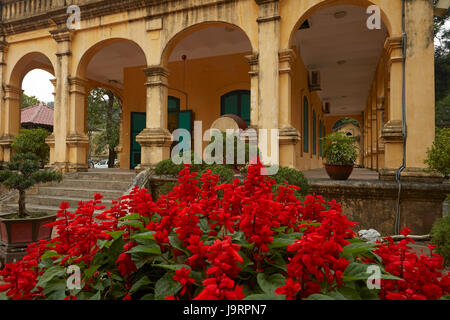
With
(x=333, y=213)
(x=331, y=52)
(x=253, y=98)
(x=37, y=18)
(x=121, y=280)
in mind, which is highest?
(x=37, y=18)

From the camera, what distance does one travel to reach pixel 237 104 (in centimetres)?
980

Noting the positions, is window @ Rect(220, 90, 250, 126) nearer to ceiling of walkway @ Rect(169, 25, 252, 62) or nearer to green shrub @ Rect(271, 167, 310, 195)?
ceiling of walkway @ Rect(169, 25, 252, 62)

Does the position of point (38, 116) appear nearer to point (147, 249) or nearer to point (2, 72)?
point (2, 72)

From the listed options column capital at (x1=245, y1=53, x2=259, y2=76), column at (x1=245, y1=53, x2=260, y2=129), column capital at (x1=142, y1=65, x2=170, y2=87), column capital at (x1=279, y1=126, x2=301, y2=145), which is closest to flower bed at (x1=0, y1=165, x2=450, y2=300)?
column capital at (x1=279, y1=126, x2=301, y2=145)

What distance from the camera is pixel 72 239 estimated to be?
Result: 1433 mm

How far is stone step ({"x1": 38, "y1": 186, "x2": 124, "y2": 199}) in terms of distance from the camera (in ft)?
21.6

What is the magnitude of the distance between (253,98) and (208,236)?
5.38m

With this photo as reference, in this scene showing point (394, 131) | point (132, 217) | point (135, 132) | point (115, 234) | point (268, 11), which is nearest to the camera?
point (115, 234)

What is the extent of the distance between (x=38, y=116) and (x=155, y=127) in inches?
547

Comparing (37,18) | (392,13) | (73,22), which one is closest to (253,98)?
(392,13)

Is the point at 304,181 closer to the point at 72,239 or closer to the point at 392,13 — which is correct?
the point at 392,13

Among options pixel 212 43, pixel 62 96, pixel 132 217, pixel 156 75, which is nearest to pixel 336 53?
pixel 212 43

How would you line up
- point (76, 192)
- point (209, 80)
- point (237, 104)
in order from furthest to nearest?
point (209, 80), point (237, 104), point (76, 192)

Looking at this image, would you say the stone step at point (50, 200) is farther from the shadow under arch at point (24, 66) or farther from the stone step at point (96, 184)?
the shadow under arch at point (24, 66)
